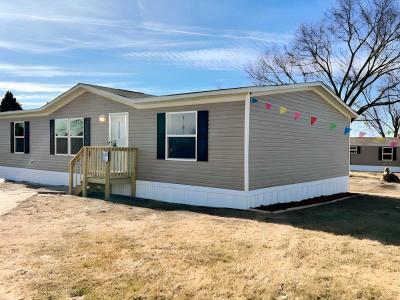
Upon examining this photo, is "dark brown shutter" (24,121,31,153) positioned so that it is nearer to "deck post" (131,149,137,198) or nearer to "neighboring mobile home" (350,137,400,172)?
"deck post" (131,149,137,198)

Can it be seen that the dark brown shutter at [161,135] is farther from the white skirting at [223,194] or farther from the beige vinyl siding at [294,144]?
the beige vinyl siding at [294,144]

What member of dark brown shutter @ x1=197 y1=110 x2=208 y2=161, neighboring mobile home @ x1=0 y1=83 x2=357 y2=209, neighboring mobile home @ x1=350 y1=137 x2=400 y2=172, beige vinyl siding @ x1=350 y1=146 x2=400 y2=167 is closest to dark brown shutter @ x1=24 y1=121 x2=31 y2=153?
neighboring mobile home @ x1=0 y1=83 x2=357 y2=209

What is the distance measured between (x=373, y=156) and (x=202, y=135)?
924 inches

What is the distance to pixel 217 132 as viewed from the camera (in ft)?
31.2

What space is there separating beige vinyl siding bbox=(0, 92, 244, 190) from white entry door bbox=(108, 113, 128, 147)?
19cm

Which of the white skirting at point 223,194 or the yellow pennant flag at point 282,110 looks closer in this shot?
the white skirting at point 223,194

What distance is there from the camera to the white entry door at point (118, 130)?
1183 centimetres

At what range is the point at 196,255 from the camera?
5.38 meters

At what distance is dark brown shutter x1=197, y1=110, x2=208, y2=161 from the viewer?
9680 millimetres

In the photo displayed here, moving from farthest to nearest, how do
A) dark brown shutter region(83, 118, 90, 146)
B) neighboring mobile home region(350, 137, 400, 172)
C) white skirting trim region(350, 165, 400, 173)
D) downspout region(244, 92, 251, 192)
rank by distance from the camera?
neighboring mobile home region(350, 137, 400, 172) < white skirting trim region(350, 165, 400, 173) < dark brown shutter region(83, 118, 90, 146) < downspout region(244, 92, 251, 192)

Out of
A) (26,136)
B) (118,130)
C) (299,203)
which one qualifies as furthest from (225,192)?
(26,136)

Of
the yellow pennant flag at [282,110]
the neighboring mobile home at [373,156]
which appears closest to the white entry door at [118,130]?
the yellow pennant flag at [282,110]

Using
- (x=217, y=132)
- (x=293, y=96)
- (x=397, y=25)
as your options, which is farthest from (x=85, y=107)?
(x=397, y=25)

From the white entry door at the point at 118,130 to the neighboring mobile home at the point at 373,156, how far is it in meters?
22.5
